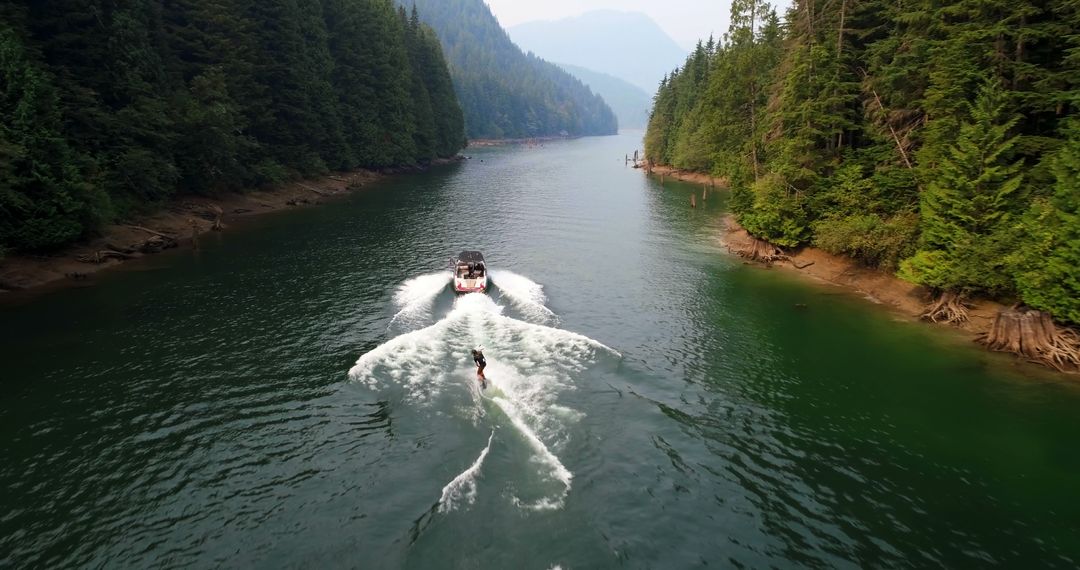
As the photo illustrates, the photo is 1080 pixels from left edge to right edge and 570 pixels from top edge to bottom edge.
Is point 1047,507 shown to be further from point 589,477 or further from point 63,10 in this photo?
point 63,10

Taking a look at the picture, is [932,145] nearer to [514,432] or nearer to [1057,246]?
[1057,246]

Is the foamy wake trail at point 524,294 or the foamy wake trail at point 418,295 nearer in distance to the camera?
the foamy wake trail at point 418,295

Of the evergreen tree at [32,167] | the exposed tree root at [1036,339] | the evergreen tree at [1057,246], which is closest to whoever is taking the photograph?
the evergreen tree at [1057,246]

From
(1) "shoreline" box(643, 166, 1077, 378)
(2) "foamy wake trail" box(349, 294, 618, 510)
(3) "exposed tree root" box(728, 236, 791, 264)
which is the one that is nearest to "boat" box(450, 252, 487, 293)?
(2) "foamy wake trail" box(349, 294, 618, 510)

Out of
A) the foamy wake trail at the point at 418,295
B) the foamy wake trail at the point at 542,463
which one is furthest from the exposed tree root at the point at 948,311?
the foamy wake trail at the point at 418,295

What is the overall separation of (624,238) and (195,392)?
49212mm

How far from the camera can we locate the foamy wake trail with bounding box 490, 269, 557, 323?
39.3 metres

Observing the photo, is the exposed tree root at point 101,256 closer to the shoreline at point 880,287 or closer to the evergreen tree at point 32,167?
the evergreen tree at point 32,167

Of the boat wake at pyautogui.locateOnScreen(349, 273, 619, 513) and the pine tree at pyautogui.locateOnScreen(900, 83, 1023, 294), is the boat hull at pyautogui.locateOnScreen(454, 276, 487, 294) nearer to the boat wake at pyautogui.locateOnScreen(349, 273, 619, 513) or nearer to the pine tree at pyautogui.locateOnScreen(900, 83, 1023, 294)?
the boat wake at pyautogui.locateOnScreen(349, 273, 619, 513)

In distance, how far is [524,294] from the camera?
44000 millimetres

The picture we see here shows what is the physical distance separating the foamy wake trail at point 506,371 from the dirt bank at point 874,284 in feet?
78.7

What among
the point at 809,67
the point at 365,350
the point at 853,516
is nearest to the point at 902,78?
the point at 809,67

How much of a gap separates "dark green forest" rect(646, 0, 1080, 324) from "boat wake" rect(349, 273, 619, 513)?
24.5 meters

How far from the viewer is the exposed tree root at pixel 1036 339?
3041 cm
